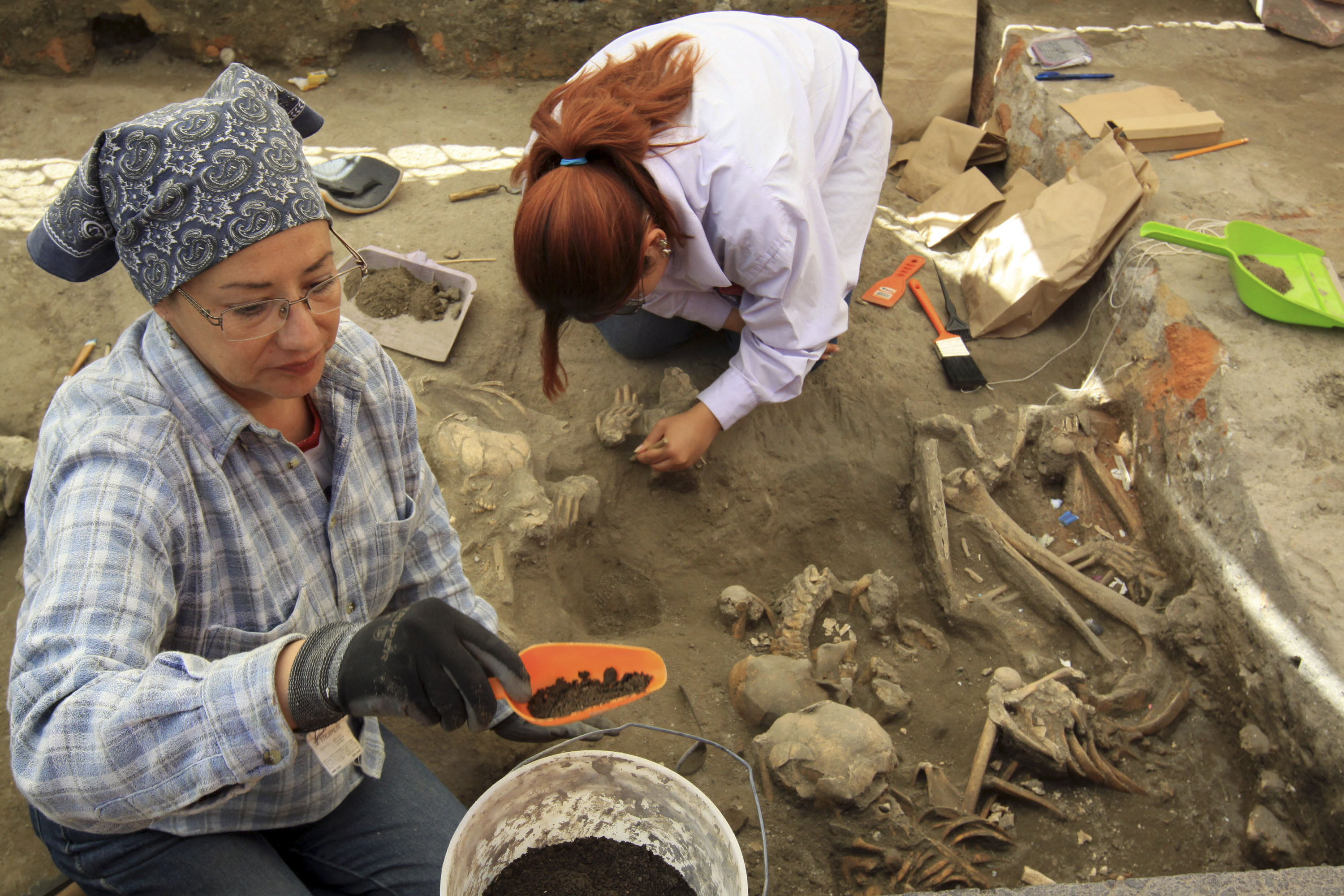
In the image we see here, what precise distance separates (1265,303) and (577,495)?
8.56ft

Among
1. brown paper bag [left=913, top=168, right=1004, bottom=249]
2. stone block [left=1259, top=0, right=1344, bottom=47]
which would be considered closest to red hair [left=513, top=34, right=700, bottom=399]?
brown paper bag [left=913, top=168, right=1004, bottom=249]

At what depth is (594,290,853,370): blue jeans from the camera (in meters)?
3.47

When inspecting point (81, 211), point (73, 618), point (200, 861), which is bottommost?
point (200, 861)

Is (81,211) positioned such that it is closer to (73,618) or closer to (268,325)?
(268,325)

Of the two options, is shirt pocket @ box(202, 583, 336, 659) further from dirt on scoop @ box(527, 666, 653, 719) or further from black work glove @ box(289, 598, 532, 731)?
dirt on scoop @ box(527, 666, 653, 719)

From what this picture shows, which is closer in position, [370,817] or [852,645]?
[370,817]

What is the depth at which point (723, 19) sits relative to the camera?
3016 mm

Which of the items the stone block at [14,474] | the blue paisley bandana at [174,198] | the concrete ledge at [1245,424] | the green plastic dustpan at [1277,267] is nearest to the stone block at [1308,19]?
the concrete ledge at [1245,424]

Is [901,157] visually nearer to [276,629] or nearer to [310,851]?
[276,629]

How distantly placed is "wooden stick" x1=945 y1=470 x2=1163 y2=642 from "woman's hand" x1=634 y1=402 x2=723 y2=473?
93 centimetres

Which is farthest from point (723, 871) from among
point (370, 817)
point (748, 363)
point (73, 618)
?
point (748, 363)

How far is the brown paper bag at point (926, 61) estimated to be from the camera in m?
4.86

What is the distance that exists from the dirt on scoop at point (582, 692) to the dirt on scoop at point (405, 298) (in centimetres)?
225

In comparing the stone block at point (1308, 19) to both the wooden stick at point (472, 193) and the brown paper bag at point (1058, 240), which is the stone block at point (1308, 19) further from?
the wooden stick at point (472, 193)
